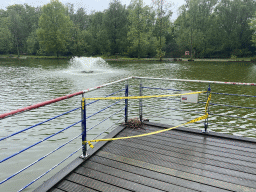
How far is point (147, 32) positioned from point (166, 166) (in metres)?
57.3

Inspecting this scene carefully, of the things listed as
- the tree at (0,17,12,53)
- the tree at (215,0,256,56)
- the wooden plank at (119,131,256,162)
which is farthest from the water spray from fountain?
the tree at (0,17,12,53)

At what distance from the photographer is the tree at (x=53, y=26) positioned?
52.7m

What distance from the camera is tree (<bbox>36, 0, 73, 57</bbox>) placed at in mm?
52688

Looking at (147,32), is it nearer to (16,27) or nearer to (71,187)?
(16,27)

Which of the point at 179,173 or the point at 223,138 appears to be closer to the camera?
the point at 179,173

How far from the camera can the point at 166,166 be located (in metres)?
3.34

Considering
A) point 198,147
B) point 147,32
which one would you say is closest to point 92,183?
point 198,147

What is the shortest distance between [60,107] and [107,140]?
6.92 m

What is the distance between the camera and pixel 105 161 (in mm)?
3488

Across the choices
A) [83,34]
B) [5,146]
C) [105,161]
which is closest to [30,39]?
[83,34]

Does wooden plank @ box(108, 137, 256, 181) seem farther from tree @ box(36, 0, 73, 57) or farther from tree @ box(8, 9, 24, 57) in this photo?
tree @ box(8, 9, 24, 57)

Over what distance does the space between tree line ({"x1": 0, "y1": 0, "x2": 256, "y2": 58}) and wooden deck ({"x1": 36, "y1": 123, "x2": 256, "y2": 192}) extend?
1858 inches

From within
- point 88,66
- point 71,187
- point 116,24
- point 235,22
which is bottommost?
point 71,187

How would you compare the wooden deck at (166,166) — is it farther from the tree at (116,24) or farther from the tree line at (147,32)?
the tree at (116,24)
